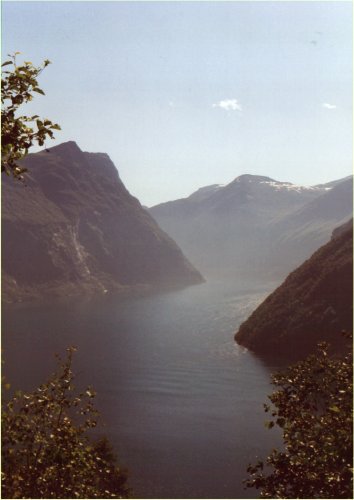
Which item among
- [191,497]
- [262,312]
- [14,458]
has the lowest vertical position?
[191,497]

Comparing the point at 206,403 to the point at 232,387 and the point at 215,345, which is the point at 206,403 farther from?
the point at 215,345

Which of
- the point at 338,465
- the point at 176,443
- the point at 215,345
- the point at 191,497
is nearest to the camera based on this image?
the point at 338,465

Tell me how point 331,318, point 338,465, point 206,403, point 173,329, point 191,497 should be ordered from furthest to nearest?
point 173,329
point 331,318
point 206,403
point 191,497
point 338,465

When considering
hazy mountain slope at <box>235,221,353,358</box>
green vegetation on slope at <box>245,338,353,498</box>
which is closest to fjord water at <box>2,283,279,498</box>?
hazy mountain slope at <box>235,221,353,358</box>

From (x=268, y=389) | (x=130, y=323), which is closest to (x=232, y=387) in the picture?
(x=268, y=389)

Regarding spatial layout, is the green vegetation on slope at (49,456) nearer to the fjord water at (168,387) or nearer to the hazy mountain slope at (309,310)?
the fjord water at (168,387)

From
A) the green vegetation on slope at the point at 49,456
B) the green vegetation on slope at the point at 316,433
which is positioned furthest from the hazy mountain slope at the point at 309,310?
the green vegetation on slope at the point at 49,456

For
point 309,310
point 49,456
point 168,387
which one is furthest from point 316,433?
point 309,310
